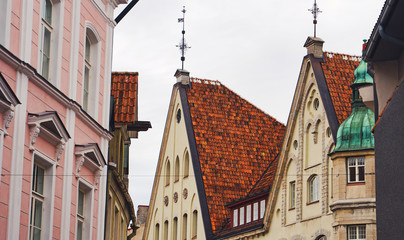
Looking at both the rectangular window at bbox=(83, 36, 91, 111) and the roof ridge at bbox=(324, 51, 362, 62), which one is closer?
the rectangular window at bbox=(83, 36, 91, 111)

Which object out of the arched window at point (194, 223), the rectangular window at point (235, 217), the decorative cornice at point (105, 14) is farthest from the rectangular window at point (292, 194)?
the decorative cornice at point (105, 14)

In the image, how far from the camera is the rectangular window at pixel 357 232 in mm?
39938

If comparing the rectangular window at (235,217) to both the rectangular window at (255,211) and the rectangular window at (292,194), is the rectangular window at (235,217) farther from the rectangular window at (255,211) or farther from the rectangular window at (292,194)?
the rectangular window at (292,194)

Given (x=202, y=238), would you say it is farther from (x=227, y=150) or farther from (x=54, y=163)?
(x=54, y=163)

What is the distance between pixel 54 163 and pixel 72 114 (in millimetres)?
1529

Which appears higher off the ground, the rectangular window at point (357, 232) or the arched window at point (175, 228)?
the arched window at point (175, 228)

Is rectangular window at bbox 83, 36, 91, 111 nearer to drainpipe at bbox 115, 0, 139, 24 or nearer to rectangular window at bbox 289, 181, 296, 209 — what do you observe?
drainpipe at bbox 115, 0, 139, 24

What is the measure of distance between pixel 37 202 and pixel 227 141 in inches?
1531

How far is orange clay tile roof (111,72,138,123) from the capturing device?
99.1ft

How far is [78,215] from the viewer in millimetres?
22609

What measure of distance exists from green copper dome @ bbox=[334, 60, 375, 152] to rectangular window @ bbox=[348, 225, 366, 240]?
300 cm

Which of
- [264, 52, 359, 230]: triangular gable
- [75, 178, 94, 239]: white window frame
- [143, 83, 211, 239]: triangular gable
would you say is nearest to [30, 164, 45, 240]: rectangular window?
[75, 178, 94, 239]: white window frame

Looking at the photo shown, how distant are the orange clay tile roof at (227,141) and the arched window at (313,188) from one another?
1061 cm

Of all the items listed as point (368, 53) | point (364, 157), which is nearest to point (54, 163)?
point (368, 53)
